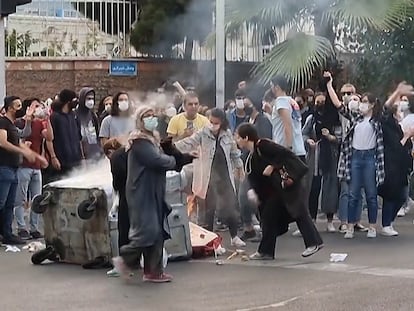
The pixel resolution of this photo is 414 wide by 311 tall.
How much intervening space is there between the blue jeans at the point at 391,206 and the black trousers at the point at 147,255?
3.78 m

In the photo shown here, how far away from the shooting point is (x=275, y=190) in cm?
1088

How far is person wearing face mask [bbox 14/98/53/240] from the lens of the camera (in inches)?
506

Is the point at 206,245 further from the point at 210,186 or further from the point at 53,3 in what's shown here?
the point at 53,3

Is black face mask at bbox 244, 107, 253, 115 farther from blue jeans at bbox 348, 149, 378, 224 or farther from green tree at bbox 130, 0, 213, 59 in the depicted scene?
green tree at bbox 130, 0, 213, 59

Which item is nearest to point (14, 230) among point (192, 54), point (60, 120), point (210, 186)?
point (60, 120)

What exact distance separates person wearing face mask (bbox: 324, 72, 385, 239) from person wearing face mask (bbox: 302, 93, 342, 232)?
0.44 meters

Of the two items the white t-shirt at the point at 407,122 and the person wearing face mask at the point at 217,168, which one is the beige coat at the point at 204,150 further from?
the white t-shirt at the point at 407,122

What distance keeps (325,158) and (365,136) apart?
2.86 ft

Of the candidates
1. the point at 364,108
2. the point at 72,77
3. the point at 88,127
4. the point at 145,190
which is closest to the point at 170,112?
the point at 88,127

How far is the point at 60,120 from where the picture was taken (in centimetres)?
1320

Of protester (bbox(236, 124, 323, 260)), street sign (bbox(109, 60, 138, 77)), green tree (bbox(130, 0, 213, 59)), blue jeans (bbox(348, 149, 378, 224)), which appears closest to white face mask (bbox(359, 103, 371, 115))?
blue jeans (bbox(348, 149, 378, 224))

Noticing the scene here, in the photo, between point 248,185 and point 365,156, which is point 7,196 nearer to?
point 248,185

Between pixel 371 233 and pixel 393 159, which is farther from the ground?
pixel 393 159

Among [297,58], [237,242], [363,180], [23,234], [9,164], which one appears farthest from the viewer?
[297,58]
